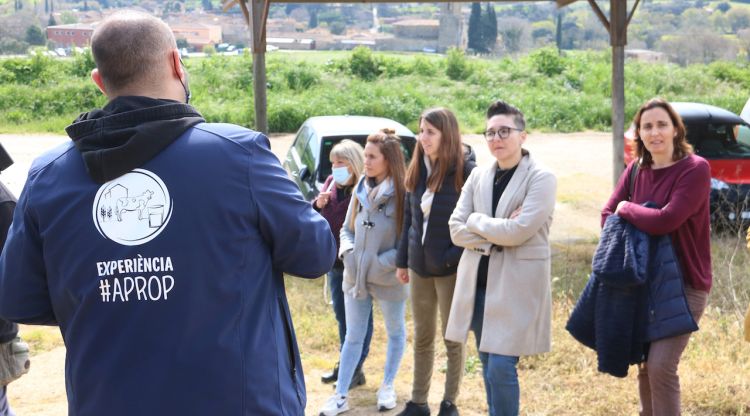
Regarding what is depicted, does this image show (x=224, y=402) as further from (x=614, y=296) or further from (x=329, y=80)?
(x=329, y=80)

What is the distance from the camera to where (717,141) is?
38.9ft

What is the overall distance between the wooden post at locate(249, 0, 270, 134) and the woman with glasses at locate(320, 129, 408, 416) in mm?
4208

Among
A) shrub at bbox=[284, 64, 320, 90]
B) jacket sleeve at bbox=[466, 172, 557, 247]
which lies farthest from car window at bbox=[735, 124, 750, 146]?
shrub at bbox=[284, 64, 320, 90]

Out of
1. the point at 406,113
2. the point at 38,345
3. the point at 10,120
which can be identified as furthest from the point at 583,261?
the point at 10,120

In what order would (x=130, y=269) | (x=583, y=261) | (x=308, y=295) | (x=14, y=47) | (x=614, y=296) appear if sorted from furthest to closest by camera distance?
1. (x=14, y=47)
2. (x=583, y=261)
3. (x=308, y=295)
4. (x=614, y=296)
5. (x=130, y=269)

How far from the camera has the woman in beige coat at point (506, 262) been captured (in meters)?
4.31

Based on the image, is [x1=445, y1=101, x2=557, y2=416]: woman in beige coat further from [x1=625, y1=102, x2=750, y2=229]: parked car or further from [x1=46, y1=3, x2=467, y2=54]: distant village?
[x1=46, y1=3, x2=467, y2=54]: distant village

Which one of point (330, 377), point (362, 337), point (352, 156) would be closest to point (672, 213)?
point (362, 337)

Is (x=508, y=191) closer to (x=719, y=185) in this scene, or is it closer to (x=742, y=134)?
(x=719, y=185)

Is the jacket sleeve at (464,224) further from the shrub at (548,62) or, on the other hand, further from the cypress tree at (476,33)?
the cypress tree at (476,33)

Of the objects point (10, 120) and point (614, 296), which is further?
point (10, 120)

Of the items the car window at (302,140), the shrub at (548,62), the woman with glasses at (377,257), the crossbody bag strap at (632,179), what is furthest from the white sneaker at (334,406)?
the shrub at (548,62)

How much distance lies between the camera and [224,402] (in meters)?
2.01

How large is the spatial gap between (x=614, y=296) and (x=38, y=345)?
4671 mm
